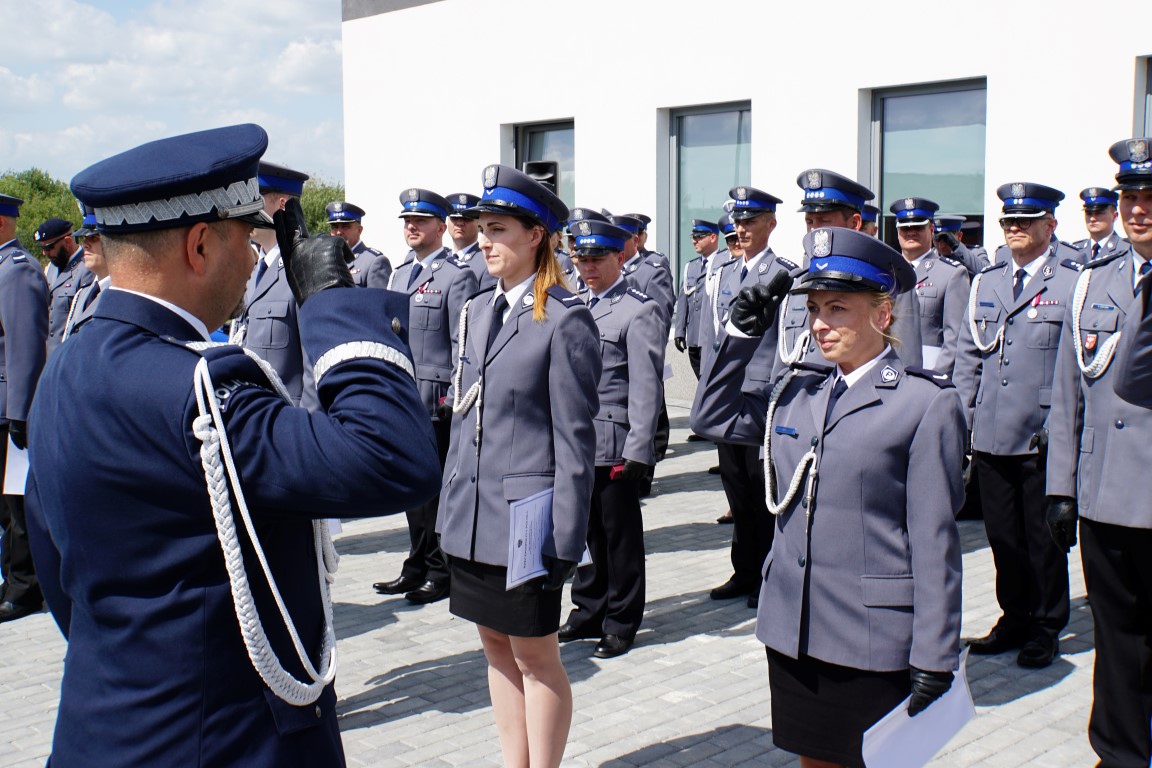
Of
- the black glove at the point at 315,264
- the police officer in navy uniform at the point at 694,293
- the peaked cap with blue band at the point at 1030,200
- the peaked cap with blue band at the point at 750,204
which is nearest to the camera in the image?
the black glove at the point at 315,264

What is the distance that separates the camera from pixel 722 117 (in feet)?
47.9

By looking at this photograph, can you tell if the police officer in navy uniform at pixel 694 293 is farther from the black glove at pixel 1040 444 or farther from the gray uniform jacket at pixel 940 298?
the black glove at pixel 1040 444

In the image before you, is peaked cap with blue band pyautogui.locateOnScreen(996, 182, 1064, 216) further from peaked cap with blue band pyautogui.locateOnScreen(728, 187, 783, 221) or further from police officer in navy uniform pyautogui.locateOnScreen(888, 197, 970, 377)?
peaked cap with blue band pyautogui.locateOnScreen(728, 187, 783, 221)

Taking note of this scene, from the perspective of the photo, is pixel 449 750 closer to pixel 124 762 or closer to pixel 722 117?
pixel 124 762

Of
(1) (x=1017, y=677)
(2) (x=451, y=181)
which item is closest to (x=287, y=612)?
(1) (x=1017, y=677)

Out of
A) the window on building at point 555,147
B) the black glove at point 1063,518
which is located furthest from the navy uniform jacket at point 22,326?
the window on building at point 555,147

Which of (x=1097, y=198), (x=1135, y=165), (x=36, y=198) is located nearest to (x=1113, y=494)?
(x=1135, y=165)

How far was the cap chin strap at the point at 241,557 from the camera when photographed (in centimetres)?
173

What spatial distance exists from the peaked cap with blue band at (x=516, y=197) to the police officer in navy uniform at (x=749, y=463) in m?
2.42

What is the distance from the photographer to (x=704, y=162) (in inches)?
586

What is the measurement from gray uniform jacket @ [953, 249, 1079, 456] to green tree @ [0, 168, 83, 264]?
31.9 m

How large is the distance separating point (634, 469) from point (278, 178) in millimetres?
2208

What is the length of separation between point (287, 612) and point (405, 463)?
13.5 inches

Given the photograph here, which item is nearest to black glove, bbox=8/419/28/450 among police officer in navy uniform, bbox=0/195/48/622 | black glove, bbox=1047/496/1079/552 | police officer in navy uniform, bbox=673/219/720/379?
police officer in navy uniform, bbox=0/195/48/622
